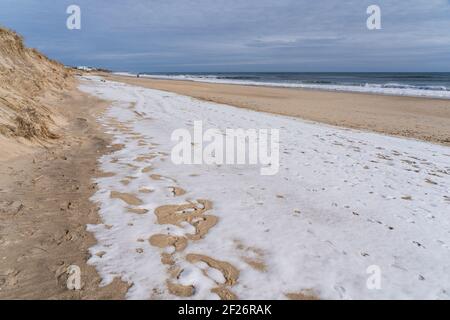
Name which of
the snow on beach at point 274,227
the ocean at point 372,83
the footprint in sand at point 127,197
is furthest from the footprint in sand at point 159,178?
the ocean at point 372,83

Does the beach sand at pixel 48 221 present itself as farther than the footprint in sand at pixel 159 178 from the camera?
No

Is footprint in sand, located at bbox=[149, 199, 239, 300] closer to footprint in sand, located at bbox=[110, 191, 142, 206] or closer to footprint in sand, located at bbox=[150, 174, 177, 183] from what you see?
footprint in sand, located at bbox=[110, 191, 142, 206]

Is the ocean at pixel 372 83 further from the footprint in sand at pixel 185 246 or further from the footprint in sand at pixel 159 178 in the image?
the footprint in sand at pixel 185 246

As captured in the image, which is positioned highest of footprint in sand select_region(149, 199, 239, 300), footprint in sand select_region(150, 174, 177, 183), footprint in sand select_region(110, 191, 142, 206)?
footprint in sand select_region(150, 174, 177, 183)

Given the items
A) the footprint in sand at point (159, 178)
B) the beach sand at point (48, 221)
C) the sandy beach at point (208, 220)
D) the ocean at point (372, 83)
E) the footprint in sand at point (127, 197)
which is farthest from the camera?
the ocean at point (372, 83)

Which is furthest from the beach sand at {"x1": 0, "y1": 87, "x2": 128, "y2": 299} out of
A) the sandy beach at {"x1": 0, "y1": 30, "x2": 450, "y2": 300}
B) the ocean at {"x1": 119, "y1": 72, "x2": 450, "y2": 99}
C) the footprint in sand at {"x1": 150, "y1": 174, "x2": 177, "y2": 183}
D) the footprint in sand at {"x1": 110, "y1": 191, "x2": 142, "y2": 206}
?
the ocean at {"x1": 119, "y1": 72, "x2": 450, "y2": 99}

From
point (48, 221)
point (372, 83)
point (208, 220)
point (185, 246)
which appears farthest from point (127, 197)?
point (372, 83)

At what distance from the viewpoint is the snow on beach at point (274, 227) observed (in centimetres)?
314

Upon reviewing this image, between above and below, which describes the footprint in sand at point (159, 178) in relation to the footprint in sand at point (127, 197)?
above

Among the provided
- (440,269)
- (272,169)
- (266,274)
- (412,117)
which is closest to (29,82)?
(272,169)

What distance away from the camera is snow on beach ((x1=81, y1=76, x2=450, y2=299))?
3.14 m

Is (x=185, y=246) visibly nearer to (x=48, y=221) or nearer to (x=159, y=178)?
(x=48, y=221)

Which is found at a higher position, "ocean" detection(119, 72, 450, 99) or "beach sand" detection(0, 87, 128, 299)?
"ocean" detection(119, 72, 450, 99)

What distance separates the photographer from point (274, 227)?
13.8 ft
